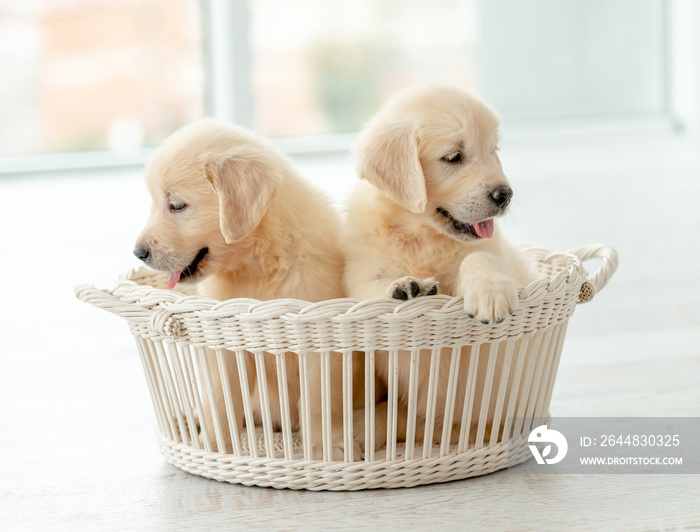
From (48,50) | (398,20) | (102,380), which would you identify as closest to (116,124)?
(48,50)

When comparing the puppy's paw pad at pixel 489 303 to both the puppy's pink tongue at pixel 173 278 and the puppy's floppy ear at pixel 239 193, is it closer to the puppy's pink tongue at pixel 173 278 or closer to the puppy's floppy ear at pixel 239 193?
the puppy's floppy ear at pixel 239 193

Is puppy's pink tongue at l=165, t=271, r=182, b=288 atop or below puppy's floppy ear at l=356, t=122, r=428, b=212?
below

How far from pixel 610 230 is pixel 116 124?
4.80 meters

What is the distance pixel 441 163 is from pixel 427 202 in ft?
0.29

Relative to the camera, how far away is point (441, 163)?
1828 millimetres

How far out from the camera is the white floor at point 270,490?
1.67 metres

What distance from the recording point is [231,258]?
188cm

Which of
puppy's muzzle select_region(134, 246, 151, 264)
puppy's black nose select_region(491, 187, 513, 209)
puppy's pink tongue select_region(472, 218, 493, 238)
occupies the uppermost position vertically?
puppy's black nose select_region(491, 187, 513, 209)

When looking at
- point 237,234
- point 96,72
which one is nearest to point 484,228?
point 237,234

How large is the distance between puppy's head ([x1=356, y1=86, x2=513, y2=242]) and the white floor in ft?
1.89

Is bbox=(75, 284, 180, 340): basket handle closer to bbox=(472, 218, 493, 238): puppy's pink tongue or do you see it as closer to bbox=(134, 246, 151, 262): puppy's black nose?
bbox=(134, 246, 151, 262): puppy's black nose

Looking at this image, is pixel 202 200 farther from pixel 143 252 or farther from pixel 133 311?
pixel 133 311

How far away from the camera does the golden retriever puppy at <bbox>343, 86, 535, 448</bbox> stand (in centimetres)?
179

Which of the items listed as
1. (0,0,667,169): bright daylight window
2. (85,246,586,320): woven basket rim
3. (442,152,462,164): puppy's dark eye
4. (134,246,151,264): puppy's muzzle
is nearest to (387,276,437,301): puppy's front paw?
(85,246,586,320): woven basket rim
